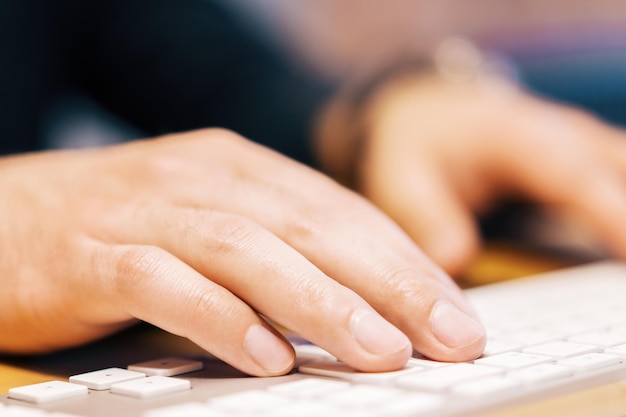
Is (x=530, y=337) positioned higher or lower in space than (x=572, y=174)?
lower

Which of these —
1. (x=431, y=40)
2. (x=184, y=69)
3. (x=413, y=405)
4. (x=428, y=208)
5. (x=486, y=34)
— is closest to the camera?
(x=413, y=405)

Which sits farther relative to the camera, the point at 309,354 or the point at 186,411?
the point at 309,354

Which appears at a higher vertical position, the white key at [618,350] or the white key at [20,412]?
the white key at [618,350]

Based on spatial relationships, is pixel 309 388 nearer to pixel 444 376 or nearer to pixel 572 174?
pixel 444 376

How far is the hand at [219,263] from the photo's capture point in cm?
37

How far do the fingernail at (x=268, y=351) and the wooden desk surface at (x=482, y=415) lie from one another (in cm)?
9

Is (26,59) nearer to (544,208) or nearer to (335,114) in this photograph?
(335,114)

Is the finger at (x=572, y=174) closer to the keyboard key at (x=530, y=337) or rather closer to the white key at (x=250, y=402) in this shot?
the keyboard key at (x=530, y=337)

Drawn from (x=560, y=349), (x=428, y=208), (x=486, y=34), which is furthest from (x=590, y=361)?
(x=486, y=34)

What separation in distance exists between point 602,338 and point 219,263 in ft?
0.62

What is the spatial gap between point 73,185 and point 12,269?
6 cm

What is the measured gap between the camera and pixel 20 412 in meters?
0.30

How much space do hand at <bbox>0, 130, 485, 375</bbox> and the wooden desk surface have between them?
1 cm

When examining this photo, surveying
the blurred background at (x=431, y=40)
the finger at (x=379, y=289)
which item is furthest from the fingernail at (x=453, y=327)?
the blurred background at (x=431, y=40)
